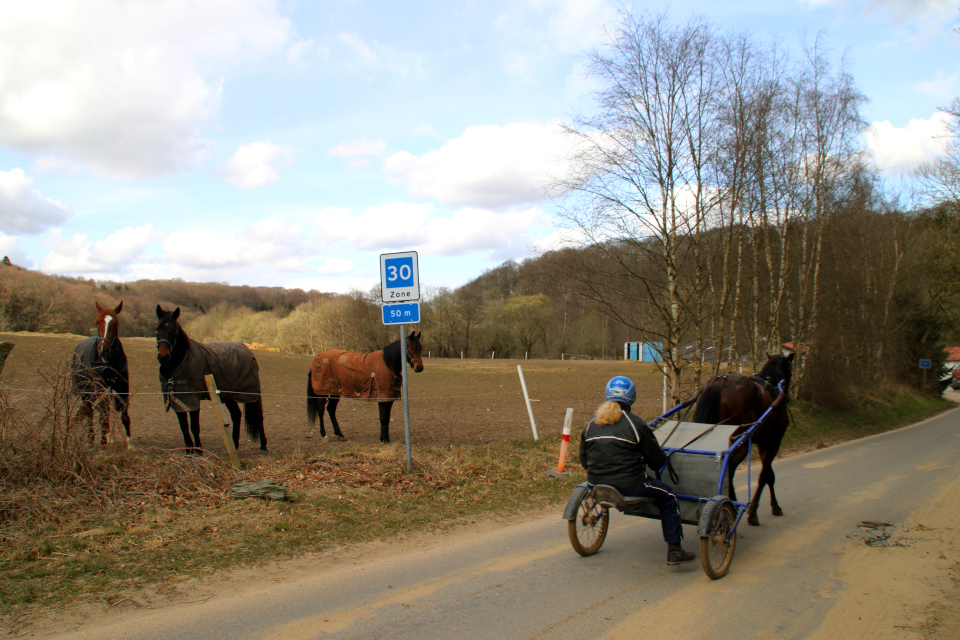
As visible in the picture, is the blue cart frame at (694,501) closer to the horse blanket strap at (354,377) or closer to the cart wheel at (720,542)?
the cart wheel at (720,542)

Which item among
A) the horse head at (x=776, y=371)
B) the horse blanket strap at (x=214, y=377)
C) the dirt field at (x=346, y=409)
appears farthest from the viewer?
the dirt field at (x=346, y=409)

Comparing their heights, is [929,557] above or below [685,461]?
below

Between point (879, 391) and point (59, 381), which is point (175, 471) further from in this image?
point (879, 391)

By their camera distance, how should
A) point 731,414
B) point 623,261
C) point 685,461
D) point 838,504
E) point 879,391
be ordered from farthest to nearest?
point 879,391
point 623,261
point 838,504
point 731,414
point 685,461

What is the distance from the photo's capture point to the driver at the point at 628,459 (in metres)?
4.75

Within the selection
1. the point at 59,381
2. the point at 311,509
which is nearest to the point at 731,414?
the point at 311,509

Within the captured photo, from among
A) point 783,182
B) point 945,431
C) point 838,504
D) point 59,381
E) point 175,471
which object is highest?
point 783,182

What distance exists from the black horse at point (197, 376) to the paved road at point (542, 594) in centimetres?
362

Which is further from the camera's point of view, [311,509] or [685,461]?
[311,509]

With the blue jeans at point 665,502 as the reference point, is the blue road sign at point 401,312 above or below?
above

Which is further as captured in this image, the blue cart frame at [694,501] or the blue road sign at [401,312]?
the blue road sign at [401,312]

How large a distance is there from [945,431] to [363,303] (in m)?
40.9

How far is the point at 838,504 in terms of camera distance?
24.7ft

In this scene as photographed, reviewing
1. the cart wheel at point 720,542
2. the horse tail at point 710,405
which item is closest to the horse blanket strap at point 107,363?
the cart wheel at point 720,542
